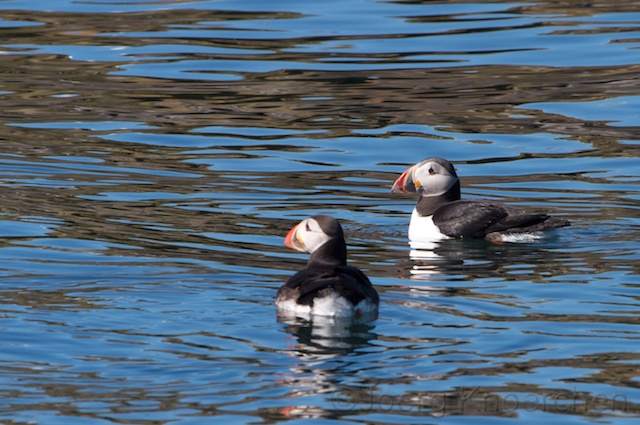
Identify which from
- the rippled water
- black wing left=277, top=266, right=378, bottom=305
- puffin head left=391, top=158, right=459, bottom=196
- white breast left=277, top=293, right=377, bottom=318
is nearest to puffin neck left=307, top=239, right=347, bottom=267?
the rippled water

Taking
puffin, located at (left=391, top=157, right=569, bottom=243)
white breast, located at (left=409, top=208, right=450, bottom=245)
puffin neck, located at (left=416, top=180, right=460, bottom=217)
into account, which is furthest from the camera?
puffin neck, located at (left=416, top=180, right=460, bottom=217)

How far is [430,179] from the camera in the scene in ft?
43.5

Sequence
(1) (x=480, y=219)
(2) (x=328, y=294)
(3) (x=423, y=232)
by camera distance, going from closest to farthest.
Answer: (2) (x=328, y=294) → (1) (x=480, y=219) → (3) (x=423, y=232)

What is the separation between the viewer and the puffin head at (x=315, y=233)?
9984 millimetres

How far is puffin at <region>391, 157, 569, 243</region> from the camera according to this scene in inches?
488

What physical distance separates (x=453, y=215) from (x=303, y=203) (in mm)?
1763

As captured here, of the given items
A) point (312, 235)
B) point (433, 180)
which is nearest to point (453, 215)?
point (433, 180)

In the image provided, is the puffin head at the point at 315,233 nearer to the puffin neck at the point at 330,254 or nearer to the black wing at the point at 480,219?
the puffin neck at the point at 330,254

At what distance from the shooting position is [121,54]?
72.4ft

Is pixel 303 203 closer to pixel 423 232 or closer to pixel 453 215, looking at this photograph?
pixel 423 232

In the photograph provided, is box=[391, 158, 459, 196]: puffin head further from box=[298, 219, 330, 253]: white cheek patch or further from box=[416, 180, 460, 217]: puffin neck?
box=[298, 219, 330, 253]: white cheek patch

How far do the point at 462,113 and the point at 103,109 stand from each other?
470 cm

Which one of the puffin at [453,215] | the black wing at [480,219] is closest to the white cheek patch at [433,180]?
the puffin at [453,215]

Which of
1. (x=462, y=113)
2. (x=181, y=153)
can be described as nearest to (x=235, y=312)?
(x=181, y=153)
